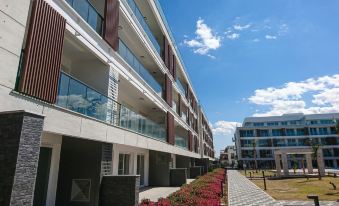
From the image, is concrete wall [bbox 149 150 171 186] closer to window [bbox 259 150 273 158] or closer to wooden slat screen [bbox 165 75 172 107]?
wooden slat screen [bbox 165 75 172 107]

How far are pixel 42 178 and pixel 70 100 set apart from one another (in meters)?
4.35

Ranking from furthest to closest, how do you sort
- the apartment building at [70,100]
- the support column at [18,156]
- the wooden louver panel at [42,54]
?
the wooden louver panel at [42,54], the apartment building at [70,100], the support column at [18,156]

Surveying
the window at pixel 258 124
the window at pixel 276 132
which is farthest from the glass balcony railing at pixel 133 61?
the window at pixel 258 124

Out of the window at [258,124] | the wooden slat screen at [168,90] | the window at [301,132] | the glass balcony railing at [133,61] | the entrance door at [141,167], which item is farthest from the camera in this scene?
the window at [258,124]

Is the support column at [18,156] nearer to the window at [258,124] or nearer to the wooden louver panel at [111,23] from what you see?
the wooden louver panel at [111,23]

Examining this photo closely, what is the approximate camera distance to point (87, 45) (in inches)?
433

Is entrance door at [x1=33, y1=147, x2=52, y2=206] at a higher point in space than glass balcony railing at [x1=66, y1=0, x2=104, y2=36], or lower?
lower

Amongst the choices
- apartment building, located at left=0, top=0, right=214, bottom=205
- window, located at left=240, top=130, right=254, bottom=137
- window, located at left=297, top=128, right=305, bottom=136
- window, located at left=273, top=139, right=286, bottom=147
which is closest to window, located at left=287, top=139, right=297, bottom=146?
window, located at left=273, top=139, right=286, bottom=147

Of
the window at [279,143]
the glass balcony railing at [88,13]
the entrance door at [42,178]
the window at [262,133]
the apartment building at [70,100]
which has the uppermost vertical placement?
the window at [262,133]

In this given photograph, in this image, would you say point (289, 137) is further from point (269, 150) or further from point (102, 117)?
point (102, 117)

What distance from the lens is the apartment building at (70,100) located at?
251 inches

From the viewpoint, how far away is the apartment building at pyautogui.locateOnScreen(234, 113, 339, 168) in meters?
90.1

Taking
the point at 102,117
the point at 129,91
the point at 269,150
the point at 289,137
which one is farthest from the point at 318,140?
the point at 102,117

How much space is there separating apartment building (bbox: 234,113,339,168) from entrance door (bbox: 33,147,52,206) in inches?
3391
